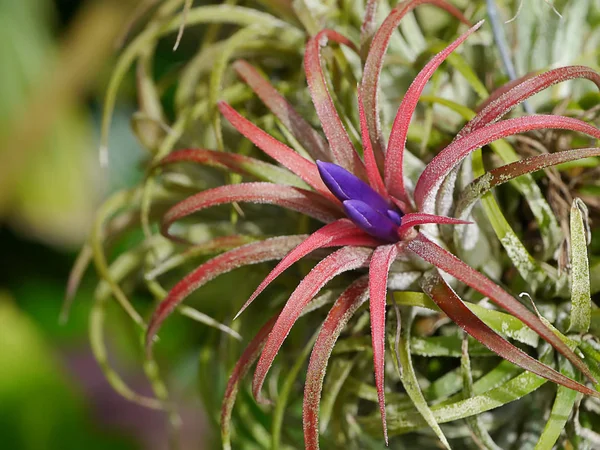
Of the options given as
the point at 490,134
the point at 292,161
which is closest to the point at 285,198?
the point at 292,161

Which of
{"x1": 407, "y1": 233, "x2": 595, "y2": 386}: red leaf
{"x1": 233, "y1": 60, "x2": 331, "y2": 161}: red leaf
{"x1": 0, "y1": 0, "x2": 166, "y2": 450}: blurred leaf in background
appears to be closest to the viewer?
{"x1": 407, "y1": 233, "x2": 595, "y2": 386}: red leaf

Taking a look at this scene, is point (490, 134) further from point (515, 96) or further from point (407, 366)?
point (407, 366)

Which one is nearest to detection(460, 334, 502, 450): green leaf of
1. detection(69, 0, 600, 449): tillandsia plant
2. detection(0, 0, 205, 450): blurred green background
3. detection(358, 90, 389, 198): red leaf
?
detection(69, 0, 600, 449): tillandsia plant

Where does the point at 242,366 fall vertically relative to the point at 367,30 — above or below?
below

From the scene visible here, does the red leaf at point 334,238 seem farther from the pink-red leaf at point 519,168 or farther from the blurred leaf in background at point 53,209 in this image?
the blurred leaf in background at point 53,209

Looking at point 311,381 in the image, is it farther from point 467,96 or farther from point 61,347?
point 61,347

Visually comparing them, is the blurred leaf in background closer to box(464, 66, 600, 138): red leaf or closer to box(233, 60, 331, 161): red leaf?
box(233, 60, 331, 161): red leaf

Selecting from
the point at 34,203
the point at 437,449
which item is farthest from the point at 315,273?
the point at 34,203
